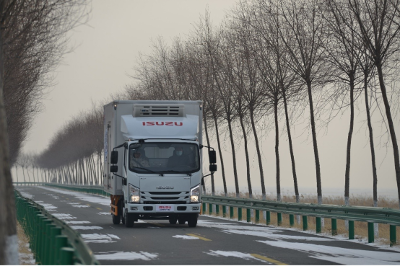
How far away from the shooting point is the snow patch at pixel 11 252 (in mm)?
9008

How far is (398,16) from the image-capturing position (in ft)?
70.8

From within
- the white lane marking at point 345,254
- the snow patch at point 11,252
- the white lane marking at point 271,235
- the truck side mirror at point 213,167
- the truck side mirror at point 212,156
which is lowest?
the white lane marking at point 271,235

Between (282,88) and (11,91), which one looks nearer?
(282,88)

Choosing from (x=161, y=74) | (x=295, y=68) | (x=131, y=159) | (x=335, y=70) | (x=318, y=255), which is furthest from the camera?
(x=161, y=74)

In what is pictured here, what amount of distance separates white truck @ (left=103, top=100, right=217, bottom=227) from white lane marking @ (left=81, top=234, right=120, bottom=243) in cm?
254

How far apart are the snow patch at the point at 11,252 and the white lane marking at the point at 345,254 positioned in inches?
241

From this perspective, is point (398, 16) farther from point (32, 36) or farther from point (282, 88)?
point (32, 36)

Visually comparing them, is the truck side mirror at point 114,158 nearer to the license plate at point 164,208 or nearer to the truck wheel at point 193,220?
the license plate at point 164,208

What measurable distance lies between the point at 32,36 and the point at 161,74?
24.3m

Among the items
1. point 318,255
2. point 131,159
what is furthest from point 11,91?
point 318,255

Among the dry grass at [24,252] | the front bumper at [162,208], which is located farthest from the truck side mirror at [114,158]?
the dry grass at [24,252]

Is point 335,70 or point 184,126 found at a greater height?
point 335,70

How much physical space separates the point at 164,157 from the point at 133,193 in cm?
147

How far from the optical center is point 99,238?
18.0 metres
